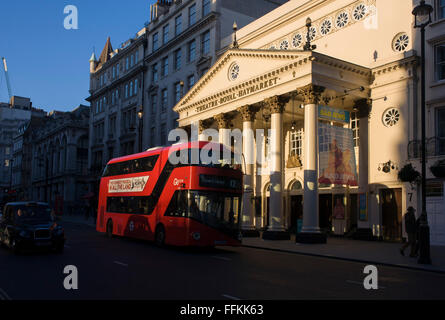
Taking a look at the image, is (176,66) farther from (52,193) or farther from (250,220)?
(52,193)

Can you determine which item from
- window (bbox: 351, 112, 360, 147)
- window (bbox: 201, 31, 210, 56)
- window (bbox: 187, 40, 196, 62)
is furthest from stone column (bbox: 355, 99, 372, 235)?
window (bbox: 187, 40, 196, 62)

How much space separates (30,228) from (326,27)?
2112cm

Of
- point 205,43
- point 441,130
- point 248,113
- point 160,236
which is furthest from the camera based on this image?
point 205,43

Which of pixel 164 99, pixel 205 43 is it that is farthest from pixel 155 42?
pixel 205 43

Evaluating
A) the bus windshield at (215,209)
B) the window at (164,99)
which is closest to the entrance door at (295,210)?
the bus windshield at (215,209)

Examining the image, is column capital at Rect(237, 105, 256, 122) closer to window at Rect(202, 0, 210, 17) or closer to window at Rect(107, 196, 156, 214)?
window at Rect(107, 196, 156, 214)

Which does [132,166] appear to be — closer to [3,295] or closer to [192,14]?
[3,295]

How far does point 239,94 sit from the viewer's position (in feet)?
89.8

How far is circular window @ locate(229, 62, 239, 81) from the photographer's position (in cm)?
2806

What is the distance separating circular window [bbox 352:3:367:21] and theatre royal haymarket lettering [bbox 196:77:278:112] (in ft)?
21.0

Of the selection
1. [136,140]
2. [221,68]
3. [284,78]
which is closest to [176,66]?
[136,140]

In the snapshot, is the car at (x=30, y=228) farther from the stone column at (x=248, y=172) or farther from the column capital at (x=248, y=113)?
the column capital at (x=248, y=113)

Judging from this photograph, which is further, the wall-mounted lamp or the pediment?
the pediment

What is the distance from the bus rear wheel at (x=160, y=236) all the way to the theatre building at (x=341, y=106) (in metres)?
6.95
